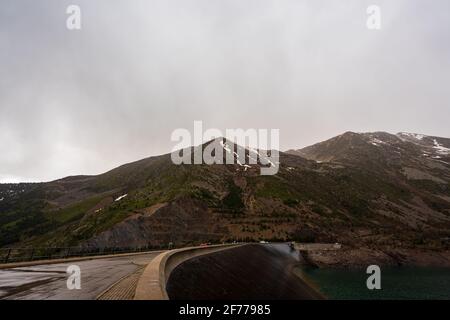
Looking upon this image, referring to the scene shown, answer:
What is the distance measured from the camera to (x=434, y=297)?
75.7 meters

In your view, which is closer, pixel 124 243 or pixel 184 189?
pixel 124 243

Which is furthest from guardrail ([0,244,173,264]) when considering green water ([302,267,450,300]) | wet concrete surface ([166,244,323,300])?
green water ([302,267,450,300])

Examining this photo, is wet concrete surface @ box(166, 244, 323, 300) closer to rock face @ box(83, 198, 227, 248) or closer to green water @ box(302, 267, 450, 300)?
green water @ box(302, 267, 450, 300)

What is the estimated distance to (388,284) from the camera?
9125cm

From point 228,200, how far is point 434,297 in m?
122

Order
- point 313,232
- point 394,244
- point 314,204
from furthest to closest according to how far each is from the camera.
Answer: point 314,204 → point 313,232 → point 394,244

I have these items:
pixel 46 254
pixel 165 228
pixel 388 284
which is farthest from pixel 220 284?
pixel 165 228

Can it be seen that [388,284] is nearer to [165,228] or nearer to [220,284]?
[220,284]
